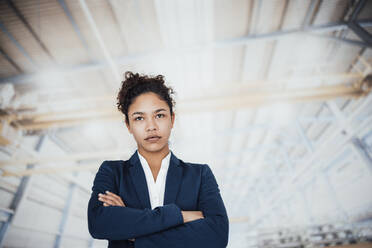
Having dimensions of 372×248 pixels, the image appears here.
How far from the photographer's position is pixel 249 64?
7258 mm

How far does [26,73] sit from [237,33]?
7.08 metres

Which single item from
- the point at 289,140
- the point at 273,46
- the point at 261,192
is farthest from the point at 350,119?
the point at 261,192

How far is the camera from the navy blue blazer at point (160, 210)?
3.47ft

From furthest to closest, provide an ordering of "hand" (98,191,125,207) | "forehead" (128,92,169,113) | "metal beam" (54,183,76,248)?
"metal beam" (54,183,76,248) < "forehead" (128,92,169,113) < "hand" (98,191,125,207)

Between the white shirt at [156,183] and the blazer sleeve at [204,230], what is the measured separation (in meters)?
0.18

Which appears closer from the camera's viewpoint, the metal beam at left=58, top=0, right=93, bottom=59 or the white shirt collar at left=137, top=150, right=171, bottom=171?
the white shirt collar at left=137, top=150, right=171, bottom=171

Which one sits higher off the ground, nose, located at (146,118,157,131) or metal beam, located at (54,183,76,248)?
metal beam, located at (54,183,76,248)

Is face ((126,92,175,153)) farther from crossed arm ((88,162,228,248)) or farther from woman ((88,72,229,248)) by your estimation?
crossed arm ((88,162,228,248))

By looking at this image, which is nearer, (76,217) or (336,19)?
(336,19)

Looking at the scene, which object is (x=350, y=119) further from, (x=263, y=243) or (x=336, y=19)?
(x=263, y=243)

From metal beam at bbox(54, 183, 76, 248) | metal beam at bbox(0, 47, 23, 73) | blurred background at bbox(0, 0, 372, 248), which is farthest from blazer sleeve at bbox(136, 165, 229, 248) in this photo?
metal beam at bbox(54, 183, 76, 248)

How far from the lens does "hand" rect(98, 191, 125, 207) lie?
1159 mm

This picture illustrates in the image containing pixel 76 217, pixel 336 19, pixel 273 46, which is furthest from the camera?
pixel 76 217

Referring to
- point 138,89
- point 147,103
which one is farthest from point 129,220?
point 138,89
